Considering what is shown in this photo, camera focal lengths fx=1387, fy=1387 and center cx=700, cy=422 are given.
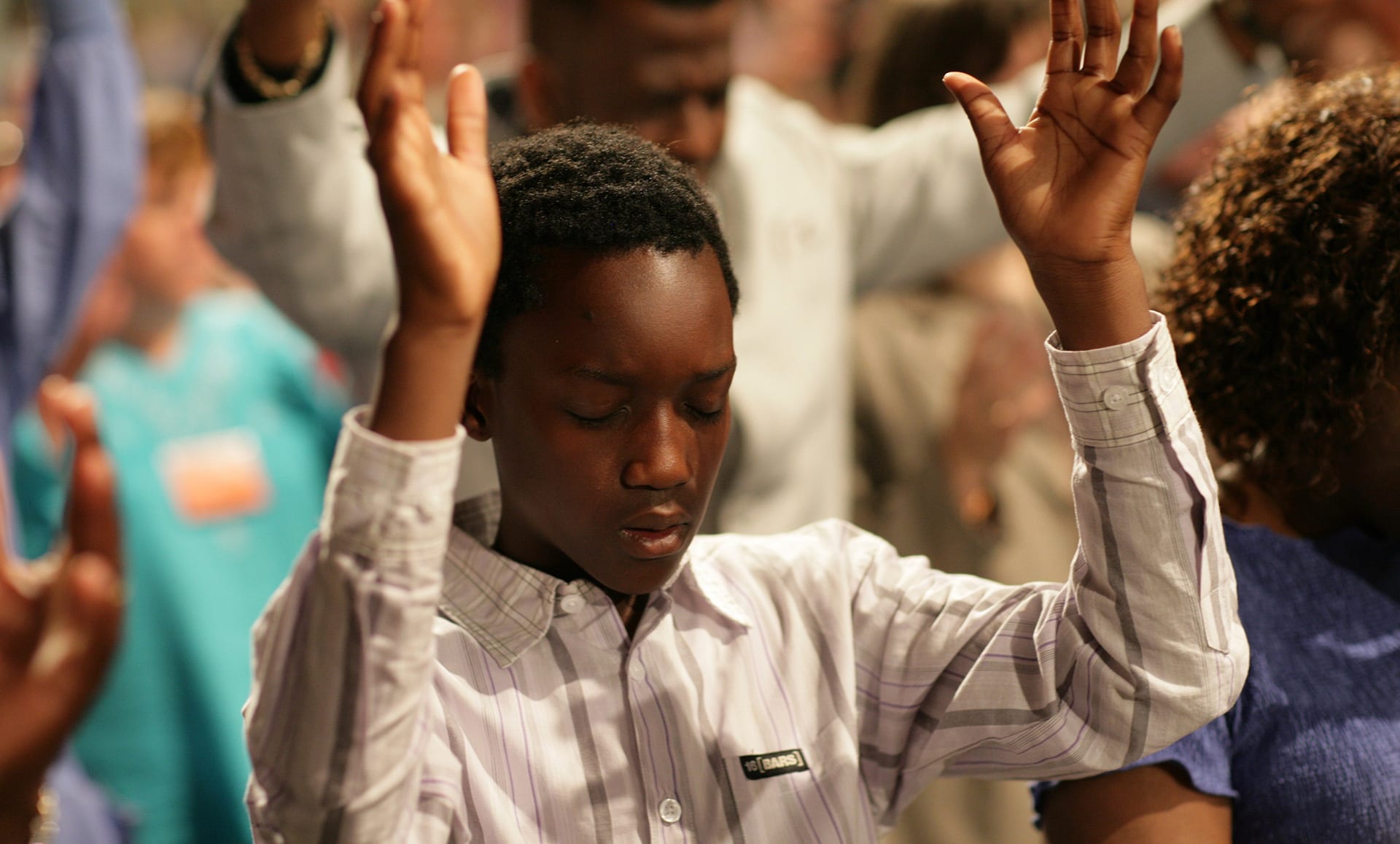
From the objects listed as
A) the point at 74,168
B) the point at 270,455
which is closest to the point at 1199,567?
the point at 74,168

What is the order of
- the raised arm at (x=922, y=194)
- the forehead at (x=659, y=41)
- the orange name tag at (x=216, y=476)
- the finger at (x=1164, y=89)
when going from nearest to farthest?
1. the finger at (x=1164, y=89)
2. the forehead at (x=659, y=41)
3. the raised arm at (x=922, y=194)
4. the orange name tag at (x=216, y=476)

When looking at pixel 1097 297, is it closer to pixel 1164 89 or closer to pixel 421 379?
pixel 1164 89

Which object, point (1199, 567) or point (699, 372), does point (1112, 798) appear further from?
point (699, 372)

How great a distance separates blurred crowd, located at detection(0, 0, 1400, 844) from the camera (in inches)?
46.5

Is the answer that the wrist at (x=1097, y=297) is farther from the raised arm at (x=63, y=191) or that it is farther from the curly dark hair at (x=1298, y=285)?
the raised arm at (x=63, y=191)

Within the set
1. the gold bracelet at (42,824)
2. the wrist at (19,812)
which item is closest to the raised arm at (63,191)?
the gold bracelet at (42,824)

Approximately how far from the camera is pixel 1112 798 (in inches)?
44.7

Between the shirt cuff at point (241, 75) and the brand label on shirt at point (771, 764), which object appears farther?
the shirt cuff at point (241, 75)

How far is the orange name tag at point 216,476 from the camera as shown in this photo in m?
2.65

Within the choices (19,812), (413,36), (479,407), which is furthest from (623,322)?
(19,812)

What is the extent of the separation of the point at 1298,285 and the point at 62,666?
3.24 feet

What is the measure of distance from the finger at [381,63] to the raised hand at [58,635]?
9.6 inches

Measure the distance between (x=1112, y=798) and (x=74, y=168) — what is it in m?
1.55

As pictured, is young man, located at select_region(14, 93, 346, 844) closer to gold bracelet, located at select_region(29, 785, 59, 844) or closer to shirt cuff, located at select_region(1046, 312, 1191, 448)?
gold bracelet, located at select_region(29, 785, 59, 844)
